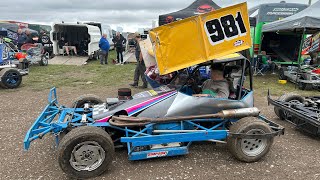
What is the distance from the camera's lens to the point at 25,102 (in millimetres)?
7711

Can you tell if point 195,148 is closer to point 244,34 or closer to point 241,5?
point 244,34

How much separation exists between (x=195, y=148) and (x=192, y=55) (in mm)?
1566

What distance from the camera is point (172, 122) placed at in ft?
13.7

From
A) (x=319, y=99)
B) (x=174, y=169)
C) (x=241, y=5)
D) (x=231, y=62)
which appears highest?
(x=241, y=5)

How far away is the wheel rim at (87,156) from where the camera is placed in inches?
141

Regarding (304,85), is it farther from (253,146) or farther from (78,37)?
(78,37)

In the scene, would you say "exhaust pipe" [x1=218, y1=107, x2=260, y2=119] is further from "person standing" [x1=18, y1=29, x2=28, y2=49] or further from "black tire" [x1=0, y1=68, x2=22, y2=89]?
"person standing" [x1=18, y1=29, x2=28, y2=49]

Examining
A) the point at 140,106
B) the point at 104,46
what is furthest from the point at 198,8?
the point at 140,106

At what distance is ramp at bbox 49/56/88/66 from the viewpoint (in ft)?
55.5

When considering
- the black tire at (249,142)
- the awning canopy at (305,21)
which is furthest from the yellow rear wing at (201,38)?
the awning canopy at (305,21)

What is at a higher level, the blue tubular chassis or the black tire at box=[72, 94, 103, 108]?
the black tire at box=[72, 94, 103, 108]

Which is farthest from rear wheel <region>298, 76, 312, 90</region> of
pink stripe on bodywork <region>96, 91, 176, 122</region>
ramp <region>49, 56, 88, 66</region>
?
ramp <region>49, 56, 88, 66</region>

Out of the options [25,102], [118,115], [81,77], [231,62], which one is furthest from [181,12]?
[118,115]

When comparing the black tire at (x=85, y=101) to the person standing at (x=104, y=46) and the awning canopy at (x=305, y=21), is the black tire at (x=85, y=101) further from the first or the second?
the person standing at (x=104, y=46)
